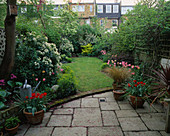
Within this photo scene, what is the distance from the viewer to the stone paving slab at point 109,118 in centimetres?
255

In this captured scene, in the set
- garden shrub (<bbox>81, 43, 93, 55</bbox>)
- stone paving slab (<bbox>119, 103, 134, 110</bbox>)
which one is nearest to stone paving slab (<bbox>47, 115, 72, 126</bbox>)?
stone paving slab (<bbox>119, 103, 134, 110</bbox>)

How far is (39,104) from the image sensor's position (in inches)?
102

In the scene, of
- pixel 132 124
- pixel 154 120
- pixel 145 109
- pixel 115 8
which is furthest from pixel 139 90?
pixel 115 8

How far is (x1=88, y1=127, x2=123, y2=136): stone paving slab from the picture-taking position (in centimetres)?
224

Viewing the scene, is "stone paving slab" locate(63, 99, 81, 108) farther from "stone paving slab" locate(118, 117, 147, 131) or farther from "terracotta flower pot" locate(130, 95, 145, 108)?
"terracotta flower pot" locate(130, 95, 145, 108)

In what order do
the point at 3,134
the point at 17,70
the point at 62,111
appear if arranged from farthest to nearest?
the point at 17,70
the point at 62,111
the point at 3,134

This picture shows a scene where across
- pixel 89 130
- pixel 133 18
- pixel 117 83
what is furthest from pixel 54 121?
pixel 133 18

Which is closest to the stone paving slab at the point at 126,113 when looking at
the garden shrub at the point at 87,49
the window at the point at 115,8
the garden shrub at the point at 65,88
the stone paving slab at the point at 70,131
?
the stone paving slab at the point at 70,131

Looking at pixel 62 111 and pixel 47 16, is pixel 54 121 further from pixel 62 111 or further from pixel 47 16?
pixel 47 16

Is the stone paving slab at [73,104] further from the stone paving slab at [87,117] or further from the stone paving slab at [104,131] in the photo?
the stone paving slab at [104,131]

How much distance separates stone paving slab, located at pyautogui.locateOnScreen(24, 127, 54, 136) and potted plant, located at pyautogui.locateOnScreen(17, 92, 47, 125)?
156mm

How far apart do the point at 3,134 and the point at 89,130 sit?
138 cm

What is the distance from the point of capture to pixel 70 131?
7.63 ft

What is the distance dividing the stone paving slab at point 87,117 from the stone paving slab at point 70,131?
0.47 feet
